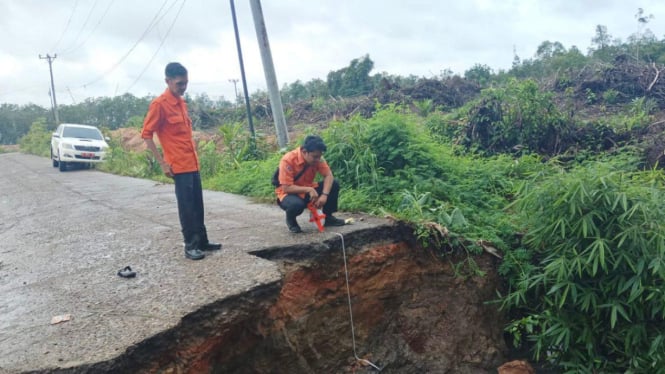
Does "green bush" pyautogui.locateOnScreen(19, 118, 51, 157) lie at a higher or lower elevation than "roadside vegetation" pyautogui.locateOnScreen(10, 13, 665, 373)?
higher

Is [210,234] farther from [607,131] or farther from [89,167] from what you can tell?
[89,167]

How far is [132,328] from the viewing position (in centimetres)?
321

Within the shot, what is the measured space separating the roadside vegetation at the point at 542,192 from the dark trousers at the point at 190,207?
2250 millimetres

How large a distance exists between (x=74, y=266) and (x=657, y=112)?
37.8 feet

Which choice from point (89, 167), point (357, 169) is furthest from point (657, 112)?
point (89, 167)

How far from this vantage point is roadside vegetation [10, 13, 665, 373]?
444 centimetres

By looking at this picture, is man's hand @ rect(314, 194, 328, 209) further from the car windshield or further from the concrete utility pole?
the car windshield

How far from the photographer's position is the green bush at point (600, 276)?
4312 mm

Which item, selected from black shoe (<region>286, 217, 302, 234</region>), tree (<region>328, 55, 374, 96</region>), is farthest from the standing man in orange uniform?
tree (<region>328, 55, 374, 96</region>)

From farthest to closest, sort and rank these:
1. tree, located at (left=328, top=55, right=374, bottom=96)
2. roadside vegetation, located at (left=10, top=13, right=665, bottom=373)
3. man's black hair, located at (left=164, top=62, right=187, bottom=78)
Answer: tree, located at (left=328, top=55, right=374, bottom=96), roadside vegetation, located at (left=10, top=13, right=665, bottom=373), man's black hair, located at (left=164, top=62, right=187, bottom=78)

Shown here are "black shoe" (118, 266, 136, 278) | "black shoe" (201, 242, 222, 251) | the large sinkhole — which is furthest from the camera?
"black shoe" (201, 242, 222, 251)

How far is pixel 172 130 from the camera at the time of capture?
424 cm

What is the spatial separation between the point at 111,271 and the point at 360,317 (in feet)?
8.23

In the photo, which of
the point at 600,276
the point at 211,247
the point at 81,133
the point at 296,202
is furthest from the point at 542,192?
the point at 81,133
